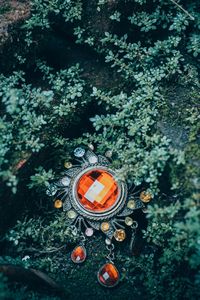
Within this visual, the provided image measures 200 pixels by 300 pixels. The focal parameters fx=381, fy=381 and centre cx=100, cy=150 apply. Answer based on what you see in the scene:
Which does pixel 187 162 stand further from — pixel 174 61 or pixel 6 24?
pixel 6 24

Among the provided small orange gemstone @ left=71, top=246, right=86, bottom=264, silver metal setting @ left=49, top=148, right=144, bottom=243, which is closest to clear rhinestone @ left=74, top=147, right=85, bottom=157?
silver metal setting @ left=49, top=148, right=144, bottom=243

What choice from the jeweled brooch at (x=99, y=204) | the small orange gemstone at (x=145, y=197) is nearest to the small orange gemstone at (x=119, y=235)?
Answer: the jeweled brooch at (x=99, y=204)

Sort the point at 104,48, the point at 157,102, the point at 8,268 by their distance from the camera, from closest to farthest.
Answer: the point at 8,268 < the point at 157,102 < the point at 104,48

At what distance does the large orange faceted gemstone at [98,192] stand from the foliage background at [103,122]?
1.03ft

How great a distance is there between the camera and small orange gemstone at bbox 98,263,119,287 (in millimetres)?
4613

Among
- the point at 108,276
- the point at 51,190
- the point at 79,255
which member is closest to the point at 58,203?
the point at 51,190

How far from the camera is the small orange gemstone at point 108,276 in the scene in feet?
Result: 15.1

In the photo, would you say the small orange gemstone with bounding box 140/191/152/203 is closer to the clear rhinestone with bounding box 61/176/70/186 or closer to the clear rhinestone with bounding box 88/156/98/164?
the clear rhinestone with bounding box 88/156/98/164

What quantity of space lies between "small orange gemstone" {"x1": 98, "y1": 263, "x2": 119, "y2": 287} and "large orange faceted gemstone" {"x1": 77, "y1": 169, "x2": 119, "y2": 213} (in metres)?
0.74

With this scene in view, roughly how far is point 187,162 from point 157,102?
33.2 inches

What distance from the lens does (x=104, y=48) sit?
4824 mm

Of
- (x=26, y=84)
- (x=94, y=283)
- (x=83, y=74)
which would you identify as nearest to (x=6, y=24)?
(x=26, y=84)

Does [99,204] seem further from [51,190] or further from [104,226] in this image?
[51,190]

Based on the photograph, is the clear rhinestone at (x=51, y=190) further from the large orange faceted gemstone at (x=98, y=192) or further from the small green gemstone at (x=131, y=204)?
the small green gemstone at (x=131, y=204)
